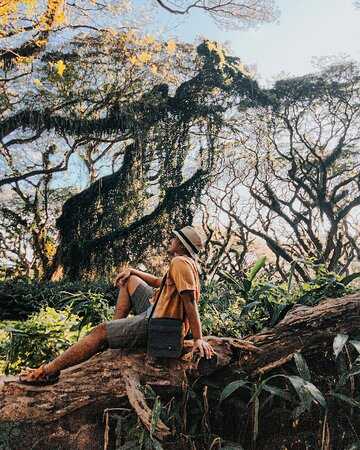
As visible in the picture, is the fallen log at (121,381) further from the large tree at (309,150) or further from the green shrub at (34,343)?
the large tree at (309,150)

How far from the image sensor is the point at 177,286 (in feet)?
10.5

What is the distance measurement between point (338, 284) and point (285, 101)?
501 inches

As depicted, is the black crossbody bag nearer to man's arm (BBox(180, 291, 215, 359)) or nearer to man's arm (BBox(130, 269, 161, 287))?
man's arm (BBox(180, 291, 215, 359))

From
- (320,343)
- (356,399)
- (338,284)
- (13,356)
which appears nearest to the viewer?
(356,399)

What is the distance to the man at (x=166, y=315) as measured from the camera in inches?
125

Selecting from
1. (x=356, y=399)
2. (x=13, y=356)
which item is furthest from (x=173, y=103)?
(x=356, y=399)

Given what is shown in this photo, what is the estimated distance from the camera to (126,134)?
13648 millimetres

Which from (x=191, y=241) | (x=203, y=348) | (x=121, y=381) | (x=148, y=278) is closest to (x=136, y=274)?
(x=148, y=278)

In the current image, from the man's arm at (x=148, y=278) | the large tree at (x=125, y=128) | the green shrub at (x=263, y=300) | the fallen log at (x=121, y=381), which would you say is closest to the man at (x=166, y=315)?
the fallen log at (x=121, y=381)

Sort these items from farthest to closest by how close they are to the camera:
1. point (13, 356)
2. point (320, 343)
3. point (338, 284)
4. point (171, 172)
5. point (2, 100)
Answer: point (171, 172) < point (2, 100) < point (13, 356) < point (338, 284) < point (320, 343)

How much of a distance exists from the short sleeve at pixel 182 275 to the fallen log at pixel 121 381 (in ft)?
1.99

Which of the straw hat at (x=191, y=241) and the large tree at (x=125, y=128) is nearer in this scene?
the straw hat at (x=191, y=241)

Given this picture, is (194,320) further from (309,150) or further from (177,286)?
(309,150)

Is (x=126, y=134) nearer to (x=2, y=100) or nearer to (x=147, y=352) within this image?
(x=2, y=100)
